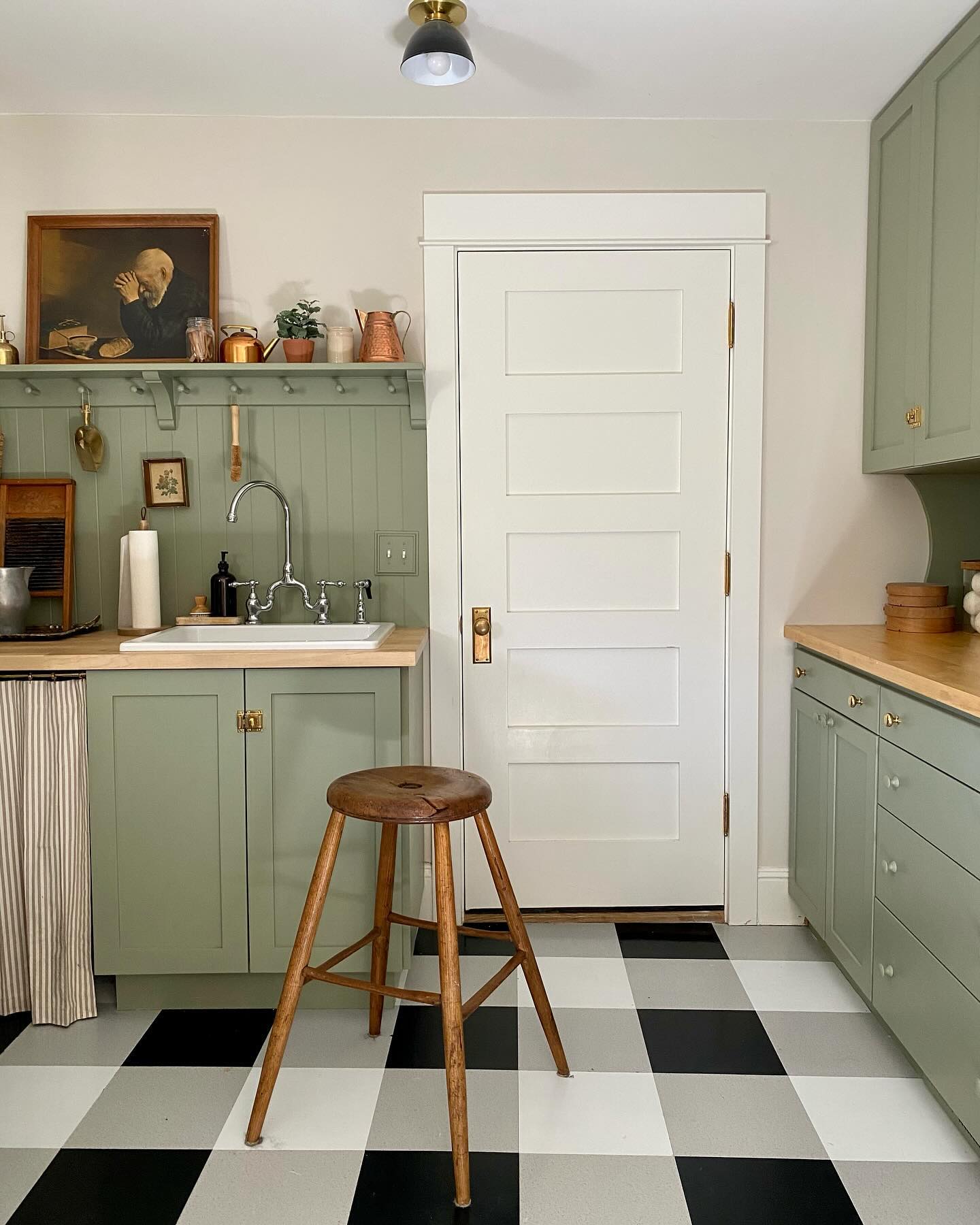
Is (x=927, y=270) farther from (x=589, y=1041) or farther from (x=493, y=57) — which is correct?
(x=589, y=1041)

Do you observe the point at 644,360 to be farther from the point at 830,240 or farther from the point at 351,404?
the point at 351,404

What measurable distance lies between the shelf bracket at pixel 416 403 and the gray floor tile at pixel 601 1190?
1.93 m

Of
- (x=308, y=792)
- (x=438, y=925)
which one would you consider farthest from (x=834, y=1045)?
(x=308, y=792)

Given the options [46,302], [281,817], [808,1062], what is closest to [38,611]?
[46,302]

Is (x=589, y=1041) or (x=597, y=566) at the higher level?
(x=597, y=566)

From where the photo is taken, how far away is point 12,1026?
2.38 meters

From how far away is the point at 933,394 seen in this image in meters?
2.44

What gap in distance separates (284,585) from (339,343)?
73cm

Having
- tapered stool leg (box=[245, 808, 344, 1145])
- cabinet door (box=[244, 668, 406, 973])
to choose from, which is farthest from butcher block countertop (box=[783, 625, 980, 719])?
tapered stool leg (box=[245, 808, 344, 1145])

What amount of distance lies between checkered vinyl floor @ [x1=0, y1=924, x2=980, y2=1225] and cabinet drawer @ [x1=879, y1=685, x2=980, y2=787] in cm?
74

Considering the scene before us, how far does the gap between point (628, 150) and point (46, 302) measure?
1.77m

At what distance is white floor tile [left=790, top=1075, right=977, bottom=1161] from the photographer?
1.86 metres

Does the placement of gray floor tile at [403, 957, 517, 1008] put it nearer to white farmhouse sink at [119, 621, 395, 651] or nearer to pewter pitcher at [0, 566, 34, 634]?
white farmhouse sink at [119, 621, 395, 651]

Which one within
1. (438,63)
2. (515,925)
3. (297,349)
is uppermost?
(438,63)
